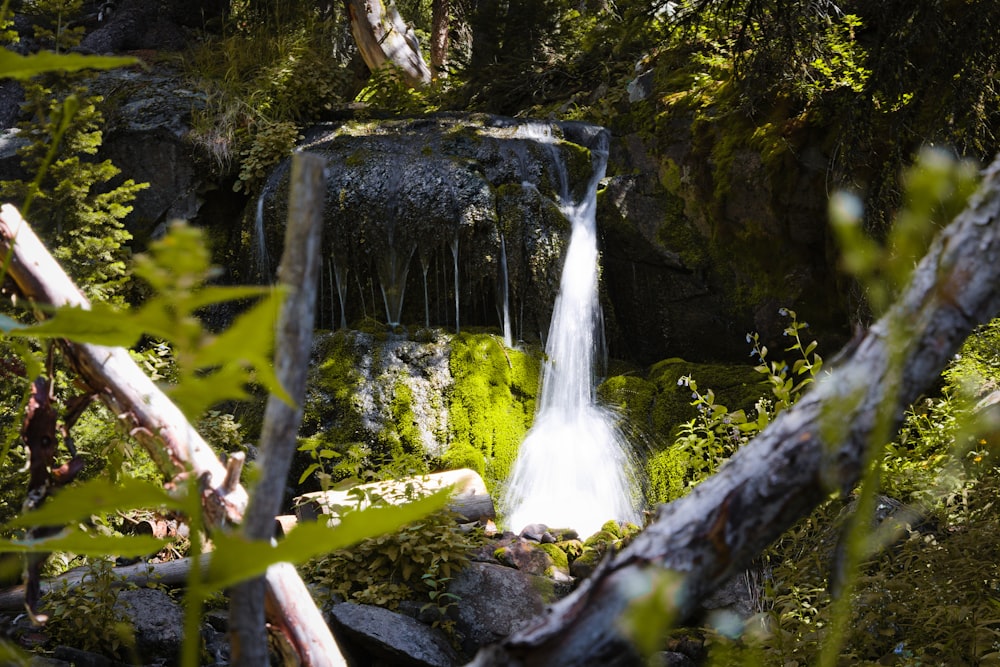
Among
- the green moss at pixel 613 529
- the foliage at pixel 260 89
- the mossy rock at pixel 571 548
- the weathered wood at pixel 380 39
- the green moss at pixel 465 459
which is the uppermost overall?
the weathered wood at pixel 380 39

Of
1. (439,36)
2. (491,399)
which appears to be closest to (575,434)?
(491,399)

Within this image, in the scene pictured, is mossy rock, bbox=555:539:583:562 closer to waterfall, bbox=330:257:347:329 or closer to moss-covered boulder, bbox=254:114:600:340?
moss-covered boulder, bbox=254:114:600:340

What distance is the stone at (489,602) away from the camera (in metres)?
4.03

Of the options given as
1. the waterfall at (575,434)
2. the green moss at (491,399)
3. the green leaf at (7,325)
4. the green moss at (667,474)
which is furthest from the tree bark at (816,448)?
the green moss at (491,399)

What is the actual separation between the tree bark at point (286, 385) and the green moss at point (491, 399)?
19.3 feet

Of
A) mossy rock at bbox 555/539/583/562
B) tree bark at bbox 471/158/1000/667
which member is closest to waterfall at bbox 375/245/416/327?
mossy rock at bbox 555/539/583/562

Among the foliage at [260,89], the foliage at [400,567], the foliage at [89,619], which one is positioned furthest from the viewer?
the foliage at [260,89]

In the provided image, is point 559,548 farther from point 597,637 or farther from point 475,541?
point 597,637

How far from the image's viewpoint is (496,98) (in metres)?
10.3

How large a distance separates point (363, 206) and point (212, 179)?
244cm

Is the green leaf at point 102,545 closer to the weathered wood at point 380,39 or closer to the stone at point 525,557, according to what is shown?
the stone at point 525,557

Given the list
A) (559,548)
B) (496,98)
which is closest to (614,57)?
(496,98)

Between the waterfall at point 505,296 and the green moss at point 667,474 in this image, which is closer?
the green moss at point 667,474

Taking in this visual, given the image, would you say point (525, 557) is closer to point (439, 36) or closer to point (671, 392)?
point (671, 392)
